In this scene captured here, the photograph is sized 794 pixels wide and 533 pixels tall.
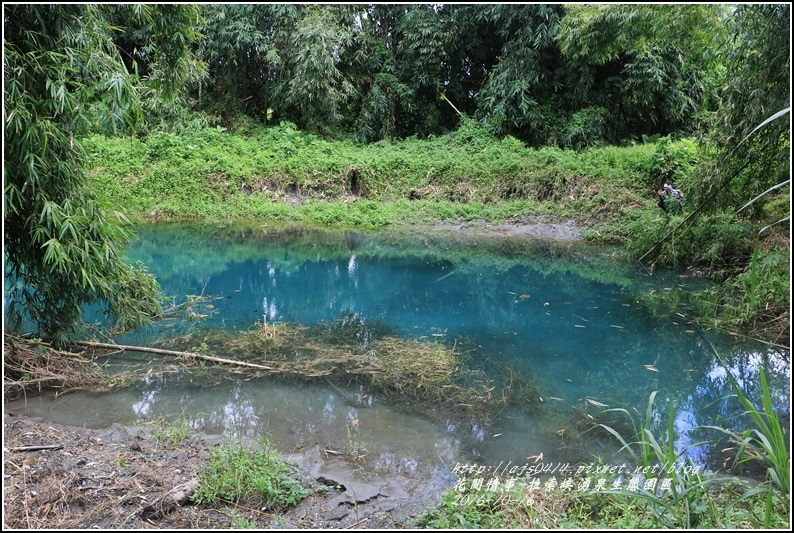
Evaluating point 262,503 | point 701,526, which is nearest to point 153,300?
point 262,503

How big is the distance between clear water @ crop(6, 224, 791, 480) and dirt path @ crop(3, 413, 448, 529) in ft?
0.98

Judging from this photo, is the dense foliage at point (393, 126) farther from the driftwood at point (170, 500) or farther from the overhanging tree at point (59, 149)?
the driftwood at point (170, 500)

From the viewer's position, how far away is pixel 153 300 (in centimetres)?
514

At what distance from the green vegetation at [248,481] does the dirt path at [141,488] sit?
5 centimetres

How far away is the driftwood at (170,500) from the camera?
8.41 feet

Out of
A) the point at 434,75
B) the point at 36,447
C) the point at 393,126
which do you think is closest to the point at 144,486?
the point at 36,447

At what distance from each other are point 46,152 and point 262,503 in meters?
2.63

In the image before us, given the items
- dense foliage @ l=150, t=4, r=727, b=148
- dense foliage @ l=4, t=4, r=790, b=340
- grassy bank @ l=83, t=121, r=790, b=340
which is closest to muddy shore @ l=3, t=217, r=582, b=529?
dense foliage @ l=4, t=4, r=790, b=340

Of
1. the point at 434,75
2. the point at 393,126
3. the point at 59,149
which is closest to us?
the point at 59,149

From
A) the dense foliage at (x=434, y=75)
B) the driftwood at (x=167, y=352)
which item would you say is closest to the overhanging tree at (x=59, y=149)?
the driftwood at (x=167, y=352)

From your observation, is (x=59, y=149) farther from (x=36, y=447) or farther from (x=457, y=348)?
(x=457, y=348)

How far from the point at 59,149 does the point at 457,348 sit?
3.46 meters

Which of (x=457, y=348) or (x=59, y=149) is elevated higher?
(x=59, y=149)

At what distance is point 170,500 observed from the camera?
2.64 metres
